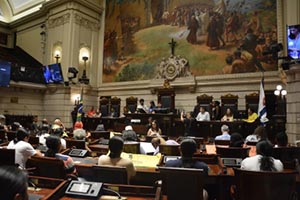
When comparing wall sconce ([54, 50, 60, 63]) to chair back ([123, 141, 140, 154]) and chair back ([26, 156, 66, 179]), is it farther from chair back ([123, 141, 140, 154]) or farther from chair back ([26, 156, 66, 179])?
chair back ([26, 156, 66, 179])

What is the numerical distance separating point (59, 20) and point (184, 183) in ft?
53.6

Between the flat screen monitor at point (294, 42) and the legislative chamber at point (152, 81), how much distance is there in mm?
31

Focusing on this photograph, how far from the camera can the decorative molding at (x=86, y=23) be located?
15.9 metres

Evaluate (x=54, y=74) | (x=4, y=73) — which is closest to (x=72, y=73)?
(x=54, y=74)

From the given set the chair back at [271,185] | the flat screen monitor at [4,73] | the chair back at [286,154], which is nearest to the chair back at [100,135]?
the chair back at [286,154]

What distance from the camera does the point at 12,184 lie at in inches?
52.2

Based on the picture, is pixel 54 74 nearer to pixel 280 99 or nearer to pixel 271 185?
pixel 280 99

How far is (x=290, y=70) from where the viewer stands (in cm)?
793

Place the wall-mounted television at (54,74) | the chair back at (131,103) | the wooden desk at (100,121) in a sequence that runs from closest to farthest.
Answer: the wooden desk at (100,121) → the wall-mounted television at (54,74) → the chair back at (131,103)

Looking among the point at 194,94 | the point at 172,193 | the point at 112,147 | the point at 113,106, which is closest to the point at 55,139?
the point at 112,147

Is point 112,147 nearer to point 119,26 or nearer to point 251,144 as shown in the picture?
point 251,144

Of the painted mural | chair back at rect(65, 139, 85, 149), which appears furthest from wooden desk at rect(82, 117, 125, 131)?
chair back at rect(65, 139, 85, 149)

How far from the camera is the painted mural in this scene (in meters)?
11.9

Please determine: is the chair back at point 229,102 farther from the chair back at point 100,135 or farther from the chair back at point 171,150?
the chair back at point 171,150
